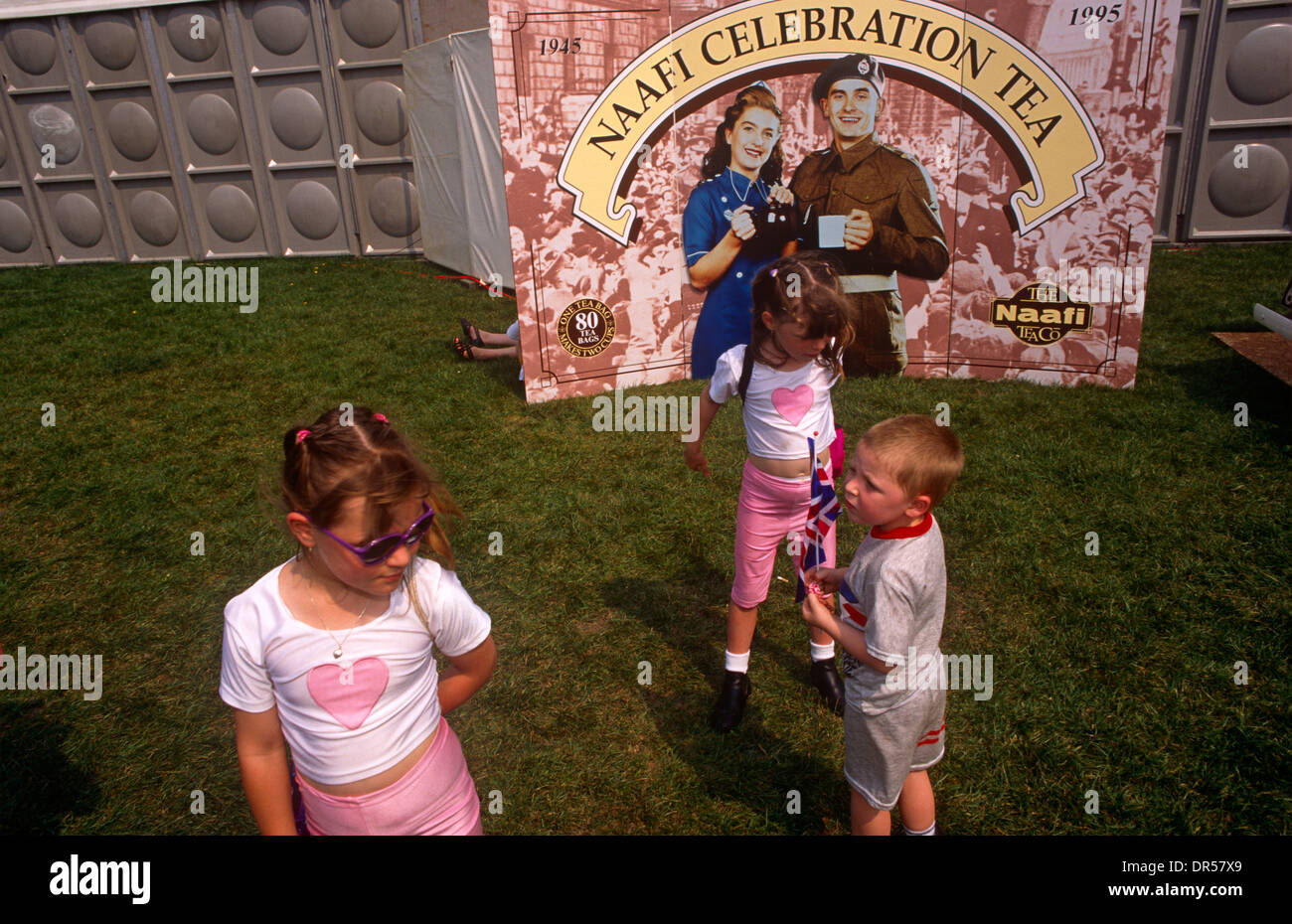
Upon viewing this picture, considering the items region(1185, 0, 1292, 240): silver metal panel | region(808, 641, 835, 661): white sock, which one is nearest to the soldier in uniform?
region(808, 641, 835, 661): white sock

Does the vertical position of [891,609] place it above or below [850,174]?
below

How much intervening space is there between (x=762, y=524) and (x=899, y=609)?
1.20m

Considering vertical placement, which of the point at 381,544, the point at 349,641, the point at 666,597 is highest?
the point at 381,544

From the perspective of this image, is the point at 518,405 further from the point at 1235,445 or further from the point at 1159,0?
the point at 1159,0

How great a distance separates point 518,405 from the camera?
7648mm

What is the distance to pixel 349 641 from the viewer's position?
199cm

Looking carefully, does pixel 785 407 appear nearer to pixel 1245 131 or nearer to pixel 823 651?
pixel 823 651

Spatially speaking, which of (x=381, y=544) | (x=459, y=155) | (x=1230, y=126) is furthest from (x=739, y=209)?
(x=1230, y=126)

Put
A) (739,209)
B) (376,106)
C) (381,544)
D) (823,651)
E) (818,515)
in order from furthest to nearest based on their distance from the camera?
(376,106) < (739,209) < (823,651) < (818,515) < (381,544)

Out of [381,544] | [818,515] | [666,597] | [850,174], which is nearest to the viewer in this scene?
[381,544]

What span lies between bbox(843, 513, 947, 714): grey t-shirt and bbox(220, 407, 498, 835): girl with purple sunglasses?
3.71 feet

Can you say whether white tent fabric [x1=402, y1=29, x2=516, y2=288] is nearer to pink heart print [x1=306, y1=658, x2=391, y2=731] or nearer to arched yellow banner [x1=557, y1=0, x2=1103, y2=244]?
arched yellow banner [x1=557, y1=0, x2=1103, y2=244]

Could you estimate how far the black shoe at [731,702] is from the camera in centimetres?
366

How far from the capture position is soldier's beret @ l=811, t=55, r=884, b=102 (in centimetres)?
739
